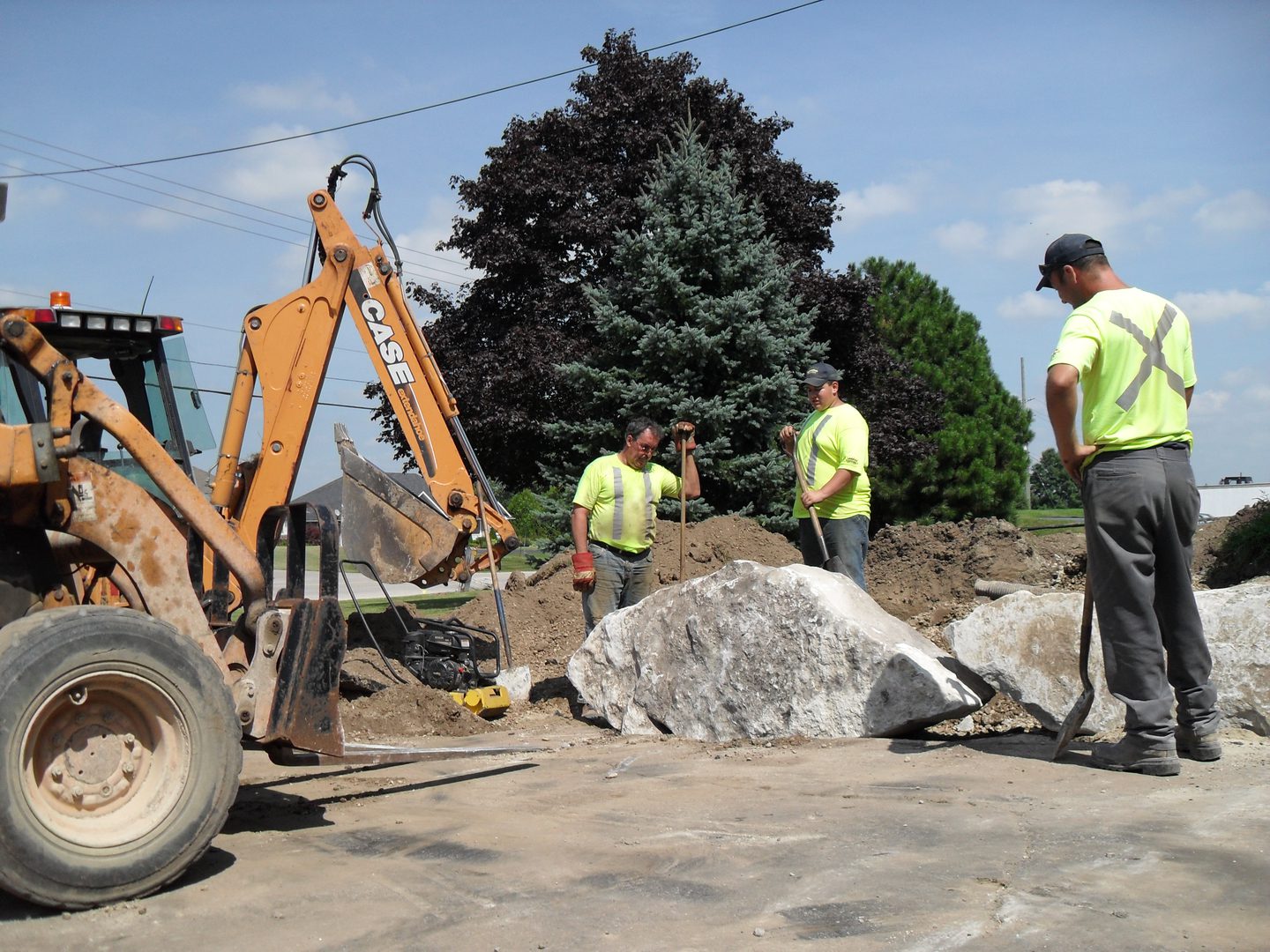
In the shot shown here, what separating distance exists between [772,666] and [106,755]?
3.64 m

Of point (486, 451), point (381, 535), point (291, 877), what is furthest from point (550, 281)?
point (291, 877)

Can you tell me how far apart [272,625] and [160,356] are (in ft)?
12.3

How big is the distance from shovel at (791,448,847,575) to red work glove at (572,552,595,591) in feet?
5.05

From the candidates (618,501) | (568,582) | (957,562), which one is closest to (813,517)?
(618,501)

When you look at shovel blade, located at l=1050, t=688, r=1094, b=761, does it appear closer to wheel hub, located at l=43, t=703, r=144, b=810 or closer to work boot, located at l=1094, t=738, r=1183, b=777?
work boot, located at l=1094, t=738, r=1183, b=777

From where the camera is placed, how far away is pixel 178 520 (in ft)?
18.5

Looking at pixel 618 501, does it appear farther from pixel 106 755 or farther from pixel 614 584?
pixel 106 755

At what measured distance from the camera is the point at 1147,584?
16.0 feet

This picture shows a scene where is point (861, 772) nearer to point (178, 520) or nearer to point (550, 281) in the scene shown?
point (178, 520)

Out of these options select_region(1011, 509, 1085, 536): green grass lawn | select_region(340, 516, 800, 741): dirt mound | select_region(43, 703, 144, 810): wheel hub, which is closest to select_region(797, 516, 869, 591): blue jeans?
select_region(340, 516, 800, 741): dirt mound

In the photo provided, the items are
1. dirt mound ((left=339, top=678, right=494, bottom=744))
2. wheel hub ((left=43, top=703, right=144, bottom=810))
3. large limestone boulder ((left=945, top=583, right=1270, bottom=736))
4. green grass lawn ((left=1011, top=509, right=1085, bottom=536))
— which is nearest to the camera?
wheel hub ((left=43, top=703, right=144, bottom=810))

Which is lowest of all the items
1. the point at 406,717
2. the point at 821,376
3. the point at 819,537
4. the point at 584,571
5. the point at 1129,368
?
the point at 406,717

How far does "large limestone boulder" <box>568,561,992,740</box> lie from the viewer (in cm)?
603

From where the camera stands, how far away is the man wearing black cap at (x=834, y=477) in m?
7.32
